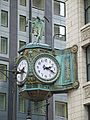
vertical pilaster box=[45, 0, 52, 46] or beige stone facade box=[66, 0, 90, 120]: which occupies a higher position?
vertical pilaster box=[45, 0, 52, 46]

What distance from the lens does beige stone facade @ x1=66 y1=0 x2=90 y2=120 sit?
94.1ft

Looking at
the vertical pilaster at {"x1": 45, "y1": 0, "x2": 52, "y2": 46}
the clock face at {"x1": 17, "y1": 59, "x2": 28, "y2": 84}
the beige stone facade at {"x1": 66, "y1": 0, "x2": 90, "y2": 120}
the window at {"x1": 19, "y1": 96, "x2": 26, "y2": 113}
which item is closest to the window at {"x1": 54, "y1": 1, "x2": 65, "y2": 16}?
the vertical pilaster at {"x1": 45, "y1": 0, "x2": 52, "y2": 46}

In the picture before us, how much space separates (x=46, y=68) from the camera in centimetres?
2997

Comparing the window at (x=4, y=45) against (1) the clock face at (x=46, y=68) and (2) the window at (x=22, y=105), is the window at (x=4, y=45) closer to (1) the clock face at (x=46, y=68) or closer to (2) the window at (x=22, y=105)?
(2) the window at (x=22, y=105)

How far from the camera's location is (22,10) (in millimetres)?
61594

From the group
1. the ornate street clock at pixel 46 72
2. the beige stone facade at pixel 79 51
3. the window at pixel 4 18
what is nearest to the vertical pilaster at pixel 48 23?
the window at pixel 4 18

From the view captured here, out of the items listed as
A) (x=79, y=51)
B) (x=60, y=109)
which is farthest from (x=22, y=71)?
(x=60, y=109)

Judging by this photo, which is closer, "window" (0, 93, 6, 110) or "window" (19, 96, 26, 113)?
"window" (0, 93, 6, 110)

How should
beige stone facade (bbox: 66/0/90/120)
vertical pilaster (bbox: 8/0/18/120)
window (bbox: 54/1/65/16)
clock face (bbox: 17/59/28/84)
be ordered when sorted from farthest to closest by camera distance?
window (bbox: 54/1/65/16)
vertical pilaster (bbox: 8/0/18/120)
clock face (bbox: 17/59/28/84)
beige stone facade (bbox: 66/0/90/120)

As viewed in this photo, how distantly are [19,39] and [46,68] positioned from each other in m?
30.4

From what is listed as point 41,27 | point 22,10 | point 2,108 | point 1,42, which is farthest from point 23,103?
point 41,27

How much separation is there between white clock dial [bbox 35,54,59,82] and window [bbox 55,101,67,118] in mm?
31110

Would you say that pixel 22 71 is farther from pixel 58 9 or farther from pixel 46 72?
pixel 58 9

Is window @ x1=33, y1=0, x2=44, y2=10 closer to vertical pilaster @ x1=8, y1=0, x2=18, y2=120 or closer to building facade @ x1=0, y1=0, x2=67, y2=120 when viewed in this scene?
building facade @ x1=0, y1=0, x2=67, y2=120
